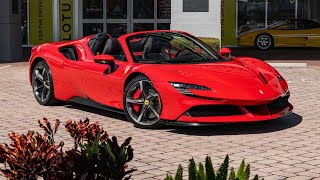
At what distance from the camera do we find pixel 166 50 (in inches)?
324

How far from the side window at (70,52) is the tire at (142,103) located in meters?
1.64

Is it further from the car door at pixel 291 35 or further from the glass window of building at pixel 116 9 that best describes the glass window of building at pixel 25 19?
the car door at pixel 291 35

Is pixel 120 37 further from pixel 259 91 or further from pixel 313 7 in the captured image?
pixel 313 7

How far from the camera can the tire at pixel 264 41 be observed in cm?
2408

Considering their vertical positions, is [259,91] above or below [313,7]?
below

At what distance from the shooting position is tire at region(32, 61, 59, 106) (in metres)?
9.37

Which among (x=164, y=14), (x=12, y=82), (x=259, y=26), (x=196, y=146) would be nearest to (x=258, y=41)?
(x=259, y=26)

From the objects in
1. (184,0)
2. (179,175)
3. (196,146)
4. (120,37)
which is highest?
(184,0)

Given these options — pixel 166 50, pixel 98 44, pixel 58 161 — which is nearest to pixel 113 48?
pixel 98 44

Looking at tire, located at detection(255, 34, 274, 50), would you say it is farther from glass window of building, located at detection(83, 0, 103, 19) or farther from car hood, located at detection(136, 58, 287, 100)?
car hood, located at detection(136, 58, 287, 100)

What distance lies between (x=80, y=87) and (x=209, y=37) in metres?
9.93

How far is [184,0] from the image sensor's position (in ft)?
59.3

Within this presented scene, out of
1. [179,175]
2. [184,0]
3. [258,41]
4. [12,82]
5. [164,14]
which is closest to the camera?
[179,175]

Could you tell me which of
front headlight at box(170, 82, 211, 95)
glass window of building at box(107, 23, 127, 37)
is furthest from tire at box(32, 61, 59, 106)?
glass window of building at box(107, 23, 127, 37)
